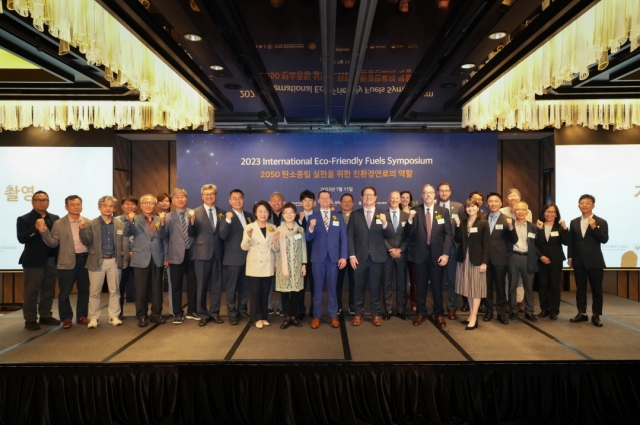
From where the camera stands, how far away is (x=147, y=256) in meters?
4.94

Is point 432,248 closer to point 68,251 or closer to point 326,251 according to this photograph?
point 326,251

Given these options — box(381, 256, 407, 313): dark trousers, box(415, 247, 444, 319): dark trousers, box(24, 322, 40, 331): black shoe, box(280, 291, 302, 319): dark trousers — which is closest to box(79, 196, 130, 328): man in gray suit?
box(24, 322, 40, 331): black shoe

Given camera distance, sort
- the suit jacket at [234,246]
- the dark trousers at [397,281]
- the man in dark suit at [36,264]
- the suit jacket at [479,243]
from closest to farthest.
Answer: the suit jacket at [479,243] → the man in dark suit at [36,264] → the suit jacket at [234,246] → the dark trousers at [397,281]

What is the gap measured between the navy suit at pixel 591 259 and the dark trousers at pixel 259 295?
3.63 metres

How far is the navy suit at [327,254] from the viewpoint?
486cm

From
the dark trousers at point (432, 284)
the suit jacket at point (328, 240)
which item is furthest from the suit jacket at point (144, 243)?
the dark trousers at point (432, 284)

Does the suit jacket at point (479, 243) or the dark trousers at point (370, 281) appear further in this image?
the dark trousers at point (370, 281)

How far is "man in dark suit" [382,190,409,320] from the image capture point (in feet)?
16.4

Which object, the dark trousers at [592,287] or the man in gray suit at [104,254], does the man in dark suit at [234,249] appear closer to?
the man in gray suit at [104,254]

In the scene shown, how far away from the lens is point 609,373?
359 cm

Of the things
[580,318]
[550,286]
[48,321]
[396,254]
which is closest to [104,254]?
[48,321]

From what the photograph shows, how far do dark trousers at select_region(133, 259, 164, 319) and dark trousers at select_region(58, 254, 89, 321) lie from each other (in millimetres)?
610

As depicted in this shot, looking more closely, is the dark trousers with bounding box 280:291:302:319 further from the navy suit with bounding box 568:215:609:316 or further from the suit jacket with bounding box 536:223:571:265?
the navy suit with bounding box 568:215:609:316

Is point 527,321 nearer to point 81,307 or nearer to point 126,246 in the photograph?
point 126,246
